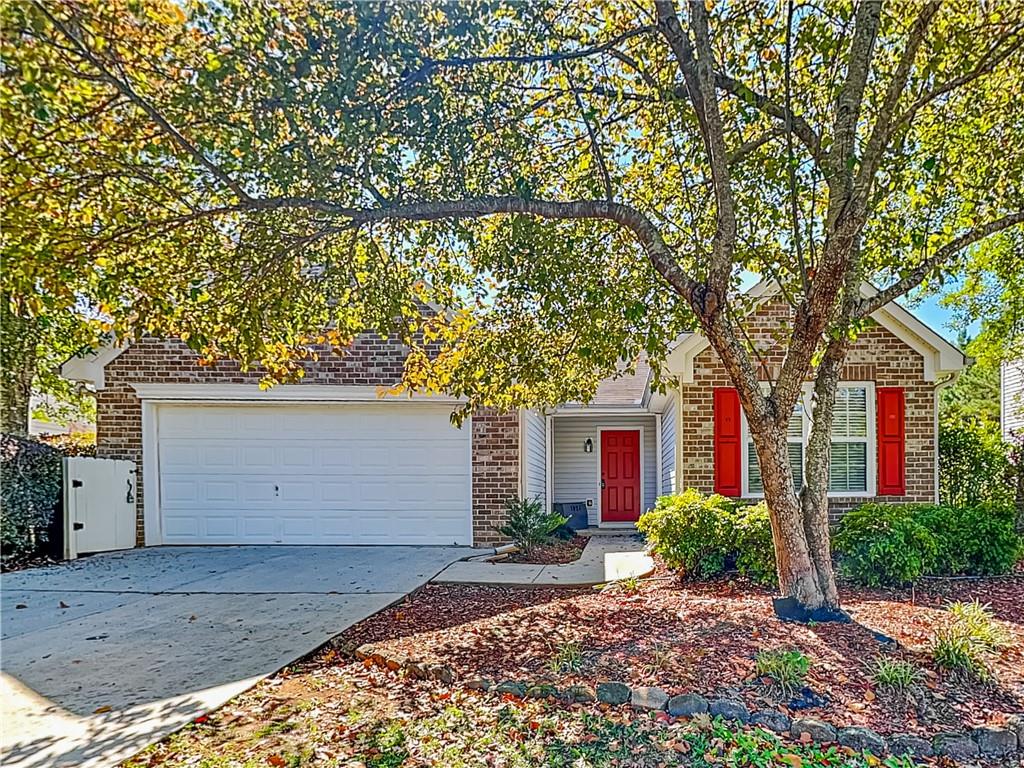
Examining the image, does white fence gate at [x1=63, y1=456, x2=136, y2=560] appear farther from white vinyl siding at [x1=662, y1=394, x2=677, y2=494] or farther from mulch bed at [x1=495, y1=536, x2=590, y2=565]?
white vinyl siding at [x1=662, y1=394, x2=677, y2=494]

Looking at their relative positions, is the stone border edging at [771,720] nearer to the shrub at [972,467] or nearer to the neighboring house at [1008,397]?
the shrub at [972,467]

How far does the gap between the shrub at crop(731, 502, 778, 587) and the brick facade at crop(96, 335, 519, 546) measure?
179 inches

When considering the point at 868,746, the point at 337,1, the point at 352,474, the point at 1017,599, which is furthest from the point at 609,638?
the point at 352,474

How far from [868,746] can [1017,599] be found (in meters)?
3.96

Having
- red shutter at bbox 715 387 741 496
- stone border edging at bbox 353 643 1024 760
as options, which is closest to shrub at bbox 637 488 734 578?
red shutter at bbox 715 387 741 496

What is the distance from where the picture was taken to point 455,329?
712cm

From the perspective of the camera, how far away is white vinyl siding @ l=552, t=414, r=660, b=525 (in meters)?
15.4

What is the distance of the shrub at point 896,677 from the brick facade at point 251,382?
721cm

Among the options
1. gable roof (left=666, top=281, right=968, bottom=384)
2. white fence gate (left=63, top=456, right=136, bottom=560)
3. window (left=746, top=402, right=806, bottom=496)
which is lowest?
white fence gate (left=63, top=456, right=136, bottom=560)

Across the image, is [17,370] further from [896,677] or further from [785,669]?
[896,677]

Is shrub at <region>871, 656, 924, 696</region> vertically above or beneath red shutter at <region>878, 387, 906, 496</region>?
beneath

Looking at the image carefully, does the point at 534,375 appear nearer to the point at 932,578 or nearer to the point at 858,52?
the point at 858,52

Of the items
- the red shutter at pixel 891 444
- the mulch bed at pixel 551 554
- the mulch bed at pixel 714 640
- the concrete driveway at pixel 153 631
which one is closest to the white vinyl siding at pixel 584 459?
the mulch bed at pixel 551 554

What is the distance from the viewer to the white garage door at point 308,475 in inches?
437
